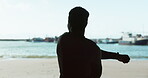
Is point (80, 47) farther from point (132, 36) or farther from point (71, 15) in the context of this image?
point (132, 36)

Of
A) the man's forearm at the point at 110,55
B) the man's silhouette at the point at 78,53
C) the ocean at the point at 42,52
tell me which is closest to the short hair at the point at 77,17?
the man's silhouette at the point at 78,53

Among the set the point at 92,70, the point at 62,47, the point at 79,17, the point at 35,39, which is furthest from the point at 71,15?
the point at 35,39

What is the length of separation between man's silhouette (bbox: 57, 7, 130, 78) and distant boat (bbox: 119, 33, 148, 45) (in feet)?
274

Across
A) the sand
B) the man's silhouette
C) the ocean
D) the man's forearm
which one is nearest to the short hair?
the man's silhouette

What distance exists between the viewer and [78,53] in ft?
7.37

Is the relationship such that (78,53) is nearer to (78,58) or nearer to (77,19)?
(78,58)

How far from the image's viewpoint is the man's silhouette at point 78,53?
7.29ft

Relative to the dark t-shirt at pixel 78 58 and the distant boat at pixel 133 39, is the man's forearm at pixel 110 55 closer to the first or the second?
the dark t-shirt at pixel 78 58

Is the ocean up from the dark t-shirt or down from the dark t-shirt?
down

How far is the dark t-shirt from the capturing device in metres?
2.22

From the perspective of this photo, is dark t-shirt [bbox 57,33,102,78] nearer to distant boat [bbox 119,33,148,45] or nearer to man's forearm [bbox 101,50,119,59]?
man's forearm [bbox 101,50,119,59]

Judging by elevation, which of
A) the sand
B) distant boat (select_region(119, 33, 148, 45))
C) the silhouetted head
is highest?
the silhouetted head

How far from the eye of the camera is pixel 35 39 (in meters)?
133

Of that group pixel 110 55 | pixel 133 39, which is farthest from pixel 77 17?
pixel 133 39
